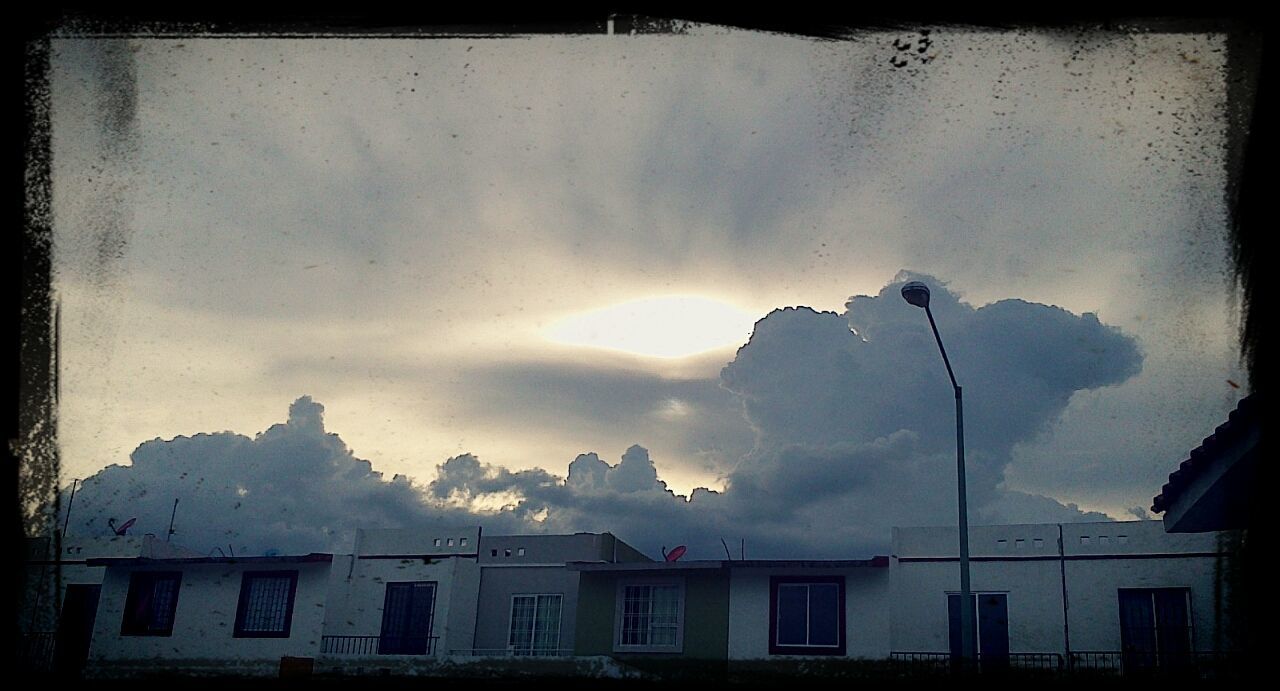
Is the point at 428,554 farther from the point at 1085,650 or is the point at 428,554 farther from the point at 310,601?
the point at 1085,650

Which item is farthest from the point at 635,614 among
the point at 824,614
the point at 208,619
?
the point at 208,619

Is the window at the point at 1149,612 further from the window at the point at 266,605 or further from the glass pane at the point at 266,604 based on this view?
A: the glass pane at the point at 266,604

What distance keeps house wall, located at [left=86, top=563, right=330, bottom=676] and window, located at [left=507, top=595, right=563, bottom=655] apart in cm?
541

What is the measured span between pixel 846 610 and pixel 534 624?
9.35 metres

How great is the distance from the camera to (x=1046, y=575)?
2206 centimetres

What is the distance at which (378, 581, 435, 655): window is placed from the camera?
27641mm

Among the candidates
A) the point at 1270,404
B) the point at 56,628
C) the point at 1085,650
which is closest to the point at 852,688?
the point at 1270,404

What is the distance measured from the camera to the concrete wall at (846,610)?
2320cm

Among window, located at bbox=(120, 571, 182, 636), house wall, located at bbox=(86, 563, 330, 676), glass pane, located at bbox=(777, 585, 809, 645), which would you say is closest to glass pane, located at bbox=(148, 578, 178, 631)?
window, located at bbox=(120, 571, 182, 636)

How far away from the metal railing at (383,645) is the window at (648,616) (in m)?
5.59

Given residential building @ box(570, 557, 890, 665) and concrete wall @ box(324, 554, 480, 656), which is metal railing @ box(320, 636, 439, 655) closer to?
concrete wall @ box(324, 554, 480, 656)

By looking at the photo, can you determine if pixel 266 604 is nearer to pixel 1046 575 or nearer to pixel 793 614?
pixel 793 614

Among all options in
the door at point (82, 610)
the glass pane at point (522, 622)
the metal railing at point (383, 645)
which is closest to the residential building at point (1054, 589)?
the glass pane at point (522, 622)

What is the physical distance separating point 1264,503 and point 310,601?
2753 centimetres
